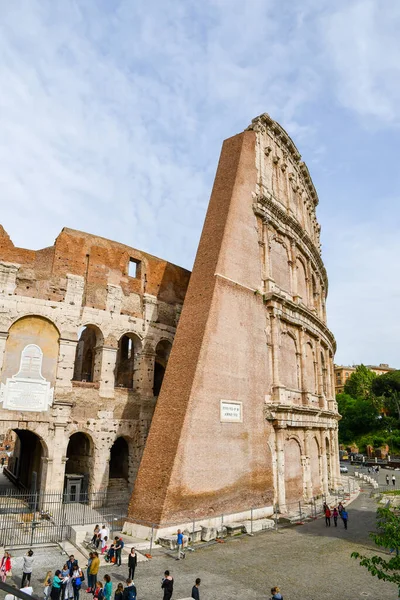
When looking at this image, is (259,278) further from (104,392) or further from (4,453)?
(4,453)

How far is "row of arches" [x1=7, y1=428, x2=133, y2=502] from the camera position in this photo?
2147cm

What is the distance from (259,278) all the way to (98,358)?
10.2m

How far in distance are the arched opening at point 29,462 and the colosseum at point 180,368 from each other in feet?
0.58

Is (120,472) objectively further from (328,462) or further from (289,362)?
(328,462)

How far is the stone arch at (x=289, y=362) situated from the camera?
83.5 feet

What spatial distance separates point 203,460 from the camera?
1827 cm

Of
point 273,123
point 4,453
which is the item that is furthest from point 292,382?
point 4,453

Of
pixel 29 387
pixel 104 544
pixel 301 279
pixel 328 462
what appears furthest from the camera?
pixel 301 279

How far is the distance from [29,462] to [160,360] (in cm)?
998

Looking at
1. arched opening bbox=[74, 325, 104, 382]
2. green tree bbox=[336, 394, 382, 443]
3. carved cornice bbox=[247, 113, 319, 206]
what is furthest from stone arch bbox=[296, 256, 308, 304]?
green tree bbox=[336, 394, 382, 443]

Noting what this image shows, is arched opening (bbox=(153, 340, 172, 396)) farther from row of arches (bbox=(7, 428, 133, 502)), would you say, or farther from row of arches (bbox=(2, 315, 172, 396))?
row of arches (bbox=(7, 428, 133, 502))

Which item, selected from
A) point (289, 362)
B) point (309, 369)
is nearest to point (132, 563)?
point (289, 362)

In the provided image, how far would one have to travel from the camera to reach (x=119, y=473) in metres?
26.4

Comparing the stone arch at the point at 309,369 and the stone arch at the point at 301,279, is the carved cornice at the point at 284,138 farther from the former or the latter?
the stone arch at the point at 309,369
